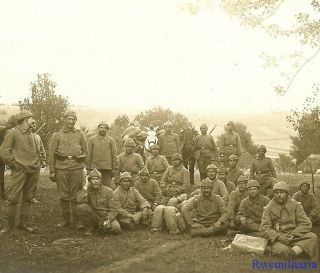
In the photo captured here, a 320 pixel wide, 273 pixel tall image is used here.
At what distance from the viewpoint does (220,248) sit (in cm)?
768

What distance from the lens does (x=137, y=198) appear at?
381 inches

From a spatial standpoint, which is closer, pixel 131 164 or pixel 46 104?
pixel 131 164

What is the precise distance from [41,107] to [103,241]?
18.9 metres

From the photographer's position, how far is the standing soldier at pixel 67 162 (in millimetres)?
9156

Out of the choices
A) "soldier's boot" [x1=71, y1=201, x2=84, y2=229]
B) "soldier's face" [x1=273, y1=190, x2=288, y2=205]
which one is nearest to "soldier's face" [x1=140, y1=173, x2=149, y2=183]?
"soldier's boot" [x1=71, y1=201, x2=84, y2=229]

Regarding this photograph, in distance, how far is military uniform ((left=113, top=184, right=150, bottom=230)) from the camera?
924 cm

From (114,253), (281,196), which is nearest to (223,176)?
(281,196)

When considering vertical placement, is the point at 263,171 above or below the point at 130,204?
above

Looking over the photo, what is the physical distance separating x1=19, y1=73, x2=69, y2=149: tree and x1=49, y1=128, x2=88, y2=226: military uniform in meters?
16.4

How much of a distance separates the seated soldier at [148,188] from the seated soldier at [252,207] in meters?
2.14

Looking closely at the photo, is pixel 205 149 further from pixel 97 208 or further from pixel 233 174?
pixel 97 208

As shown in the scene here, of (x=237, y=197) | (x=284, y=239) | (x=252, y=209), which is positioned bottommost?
(x=284, y=239)

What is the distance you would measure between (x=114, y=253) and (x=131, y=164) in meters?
3.95

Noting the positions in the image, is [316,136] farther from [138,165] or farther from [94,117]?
[94,117]
